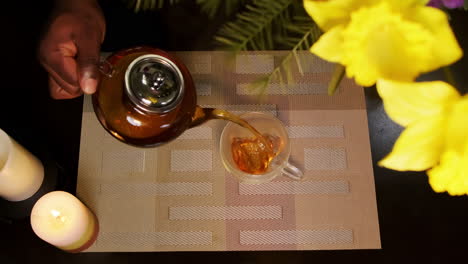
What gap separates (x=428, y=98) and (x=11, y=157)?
44 cm

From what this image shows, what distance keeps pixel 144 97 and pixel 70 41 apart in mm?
217

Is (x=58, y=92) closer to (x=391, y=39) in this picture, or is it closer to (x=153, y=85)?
(x=153, y=85)

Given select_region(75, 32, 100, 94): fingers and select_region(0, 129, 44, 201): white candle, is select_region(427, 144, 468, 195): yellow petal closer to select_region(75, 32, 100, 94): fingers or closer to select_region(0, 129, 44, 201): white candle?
select_region(75, 32, 100, 94): fingers

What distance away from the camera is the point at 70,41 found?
533 millimetres

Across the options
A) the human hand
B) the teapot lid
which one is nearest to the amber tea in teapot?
the teapot lid

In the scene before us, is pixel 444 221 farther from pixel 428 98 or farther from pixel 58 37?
pixel 58 37

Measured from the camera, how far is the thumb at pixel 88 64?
440 millimetres

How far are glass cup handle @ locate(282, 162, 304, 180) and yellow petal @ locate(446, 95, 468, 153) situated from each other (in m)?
0.29

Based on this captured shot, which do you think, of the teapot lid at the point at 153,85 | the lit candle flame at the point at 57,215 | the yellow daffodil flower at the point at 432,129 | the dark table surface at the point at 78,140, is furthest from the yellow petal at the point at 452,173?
the lit candle flame at the point at 57,215

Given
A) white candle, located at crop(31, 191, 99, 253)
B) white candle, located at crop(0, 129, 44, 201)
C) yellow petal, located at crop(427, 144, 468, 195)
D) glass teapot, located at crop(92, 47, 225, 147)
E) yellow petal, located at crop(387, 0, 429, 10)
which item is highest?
yellow petal, located at crop(387, 0, 429, 10)

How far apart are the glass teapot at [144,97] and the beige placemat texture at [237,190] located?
0.15 metres

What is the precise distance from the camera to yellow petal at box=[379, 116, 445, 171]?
0.26 meters

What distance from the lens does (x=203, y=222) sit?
554 mm

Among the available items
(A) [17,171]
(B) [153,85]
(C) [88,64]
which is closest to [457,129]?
(B) [153,85]
